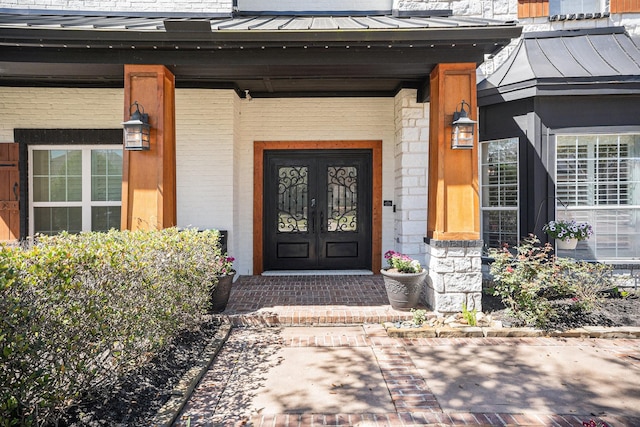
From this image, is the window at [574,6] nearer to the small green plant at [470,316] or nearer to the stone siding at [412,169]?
the stone siding at [412,169]

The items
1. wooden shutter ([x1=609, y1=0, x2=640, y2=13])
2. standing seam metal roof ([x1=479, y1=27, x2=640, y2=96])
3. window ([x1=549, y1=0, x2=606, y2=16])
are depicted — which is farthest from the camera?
window ([x1=549, y1=0, x2=606, y2=16])

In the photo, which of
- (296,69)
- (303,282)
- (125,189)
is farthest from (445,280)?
(125,189)

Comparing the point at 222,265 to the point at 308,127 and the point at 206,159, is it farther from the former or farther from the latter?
the point at 308,127

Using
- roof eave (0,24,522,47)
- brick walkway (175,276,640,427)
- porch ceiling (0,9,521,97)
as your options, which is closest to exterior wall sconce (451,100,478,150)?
porch ceiling (0,9,521,97)

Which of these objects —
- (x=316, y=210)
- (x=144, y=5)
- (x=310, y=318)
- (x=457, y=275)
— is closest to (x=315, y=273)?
(x=316, y=210)

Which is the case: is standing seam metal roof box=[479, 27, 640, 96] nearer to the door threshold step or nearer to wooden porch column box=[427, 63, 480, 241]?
wooden porch column box=[427, 63, 480, 241]

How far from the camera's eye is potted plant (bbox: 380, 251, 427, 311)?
480 cm

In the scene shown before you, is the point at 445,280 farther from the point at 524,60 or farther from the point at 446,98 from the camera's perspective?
the point at 524,60

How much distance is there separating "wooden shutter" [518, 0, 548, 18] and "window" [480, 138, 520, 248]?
91.1 inches

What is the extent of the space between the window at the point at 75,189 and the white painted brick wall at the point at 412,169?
445 centimetres

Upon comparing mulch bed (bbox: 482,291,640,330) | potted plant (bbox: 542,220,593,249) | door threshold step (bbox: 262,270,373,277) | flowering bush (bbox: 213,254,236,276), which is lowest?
mulch bed (bbox: 482,291,640,330)

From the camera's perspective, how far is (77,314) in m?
2.47

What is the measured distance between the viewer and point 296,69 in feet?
16.0

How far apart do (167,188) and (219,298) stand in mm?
1418
